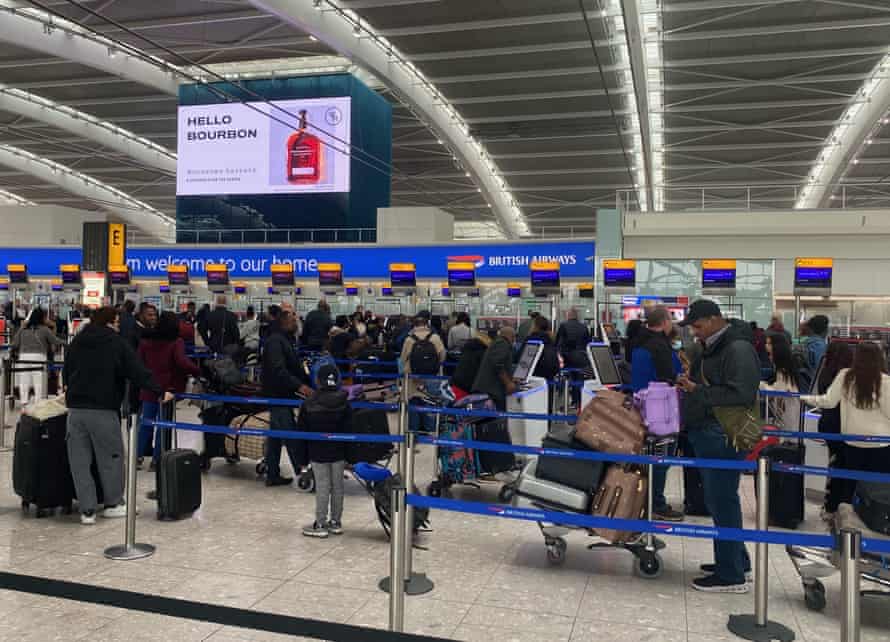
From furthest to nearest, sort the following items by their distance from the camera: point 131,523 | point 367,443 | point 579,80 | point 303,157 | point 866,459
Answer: point 303,157
point 579,80
point 367,443
point 866,459
point 131,523

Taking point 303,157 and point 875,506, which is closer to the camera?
point 875,506

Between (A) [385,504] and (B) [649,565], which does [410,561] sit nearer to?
(A) [385,504]

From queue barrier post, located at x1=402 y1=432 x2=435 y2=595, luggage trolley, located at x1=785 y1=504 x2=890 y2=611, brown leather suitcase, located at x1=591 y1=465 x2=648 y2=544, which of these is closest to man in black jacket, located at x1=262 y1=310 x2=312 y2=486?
queue barrier post, located at x1=402 y1=432 x2=435 y2=595

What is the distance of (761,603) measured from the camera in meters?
4.11

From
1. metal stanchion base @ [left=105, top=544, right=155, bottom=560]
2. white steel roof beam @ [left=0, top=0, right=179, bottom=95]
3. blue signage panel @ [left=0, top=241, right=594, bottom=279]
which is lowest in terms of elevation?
metal stanchion base @ [left=105, top=544, right=155, bottom=560]

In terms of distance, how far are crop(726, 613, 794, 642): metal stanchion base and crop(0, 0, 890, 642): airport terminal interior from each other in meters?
0.02

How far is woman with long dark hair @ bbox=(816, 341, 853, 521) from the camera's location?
18.9 feet

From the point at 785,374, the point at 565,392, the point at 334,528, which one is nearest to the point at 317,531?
the point at 334,528

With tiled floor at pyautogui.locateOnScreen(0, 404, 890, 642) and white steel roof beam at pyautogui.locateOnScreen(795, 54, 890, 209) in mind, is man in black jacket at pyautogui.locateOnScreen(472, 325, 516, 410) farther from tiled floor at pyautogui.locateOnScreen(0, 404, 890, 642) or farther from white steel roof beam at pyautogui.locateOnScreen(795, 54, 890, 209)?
white steel roof beam at pyautogui.locateOnScreen(795, 54, 890, 209)

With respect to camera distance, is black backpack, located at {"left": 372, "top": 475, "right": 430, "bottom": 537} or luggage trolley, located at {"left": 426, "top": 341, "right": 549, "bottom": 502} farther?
luggage trolley, located at {"left": 426, "top": 341, "right": 549, "bottom": 502}

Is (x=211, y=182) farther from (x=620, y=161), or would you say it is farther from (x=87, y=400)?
(x=87, y=400)

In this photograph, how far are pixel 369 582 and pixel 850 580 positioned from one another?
272 cm

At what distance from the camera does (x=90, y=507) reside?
5871 millimetres

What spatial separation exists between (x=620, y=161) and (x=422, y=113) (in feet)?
39.0
